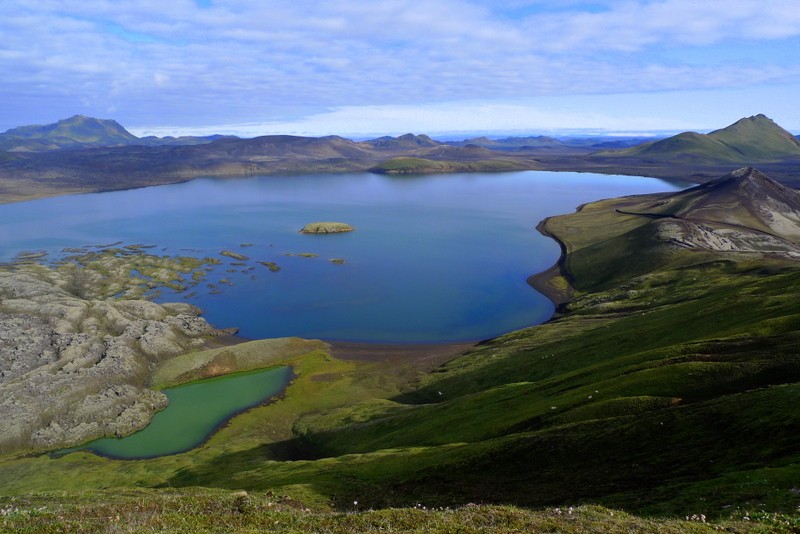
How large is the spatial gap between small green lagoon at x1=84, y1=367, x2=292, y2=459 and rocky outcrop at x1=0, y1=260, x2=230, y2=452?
2363mm

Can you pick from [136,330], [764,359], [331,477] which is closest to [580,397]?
[764,359]

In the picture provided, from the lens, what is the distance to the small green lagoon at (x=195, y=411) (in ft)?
237

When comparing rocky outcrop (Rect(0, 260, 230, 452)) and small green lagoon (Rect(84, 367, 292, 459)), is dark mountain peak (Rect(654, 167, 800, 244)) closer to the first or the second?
small green lagoon (Rect(84, 367, 292, 459))

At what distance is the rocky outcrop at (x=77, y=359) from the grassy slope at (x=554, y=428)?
733 centimetres

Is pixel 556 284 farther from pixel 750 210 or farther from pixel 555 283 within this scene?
pixel 750 210

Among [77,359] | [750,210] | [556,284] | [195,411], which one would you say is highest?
[750,210]

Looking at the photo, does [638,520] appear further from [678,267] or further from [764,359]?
[678,267]

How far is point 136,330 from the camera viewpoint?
100125 millimetres

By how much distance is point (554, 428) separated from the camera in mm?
40688

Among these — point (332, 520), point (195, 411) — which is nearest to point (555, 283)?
point (195, 411)

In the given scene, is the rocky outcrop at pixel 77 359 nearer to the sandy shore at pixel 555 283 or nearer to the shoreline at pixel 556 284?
the shoreline at pixel 556 284

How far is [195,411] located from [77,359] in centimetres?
2564

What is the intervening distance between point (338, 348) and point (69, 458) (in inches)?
1968

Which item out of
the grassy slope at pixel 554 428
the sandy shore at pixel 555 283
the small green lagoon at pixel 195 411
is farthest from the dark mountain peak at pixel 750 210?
the small green lagoon at pixel 195 411
